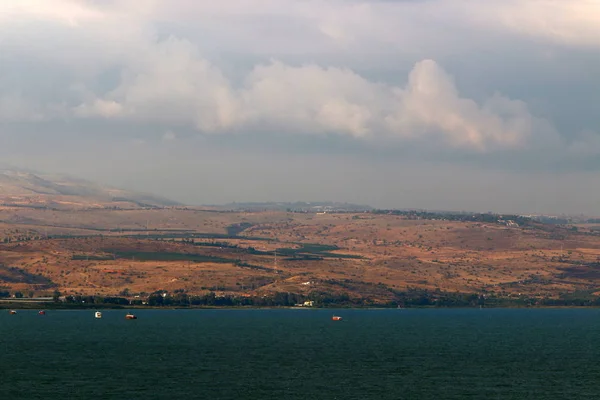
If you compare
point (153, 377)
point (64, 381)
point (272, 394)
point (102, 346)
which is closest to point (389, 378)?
point (272, 394)

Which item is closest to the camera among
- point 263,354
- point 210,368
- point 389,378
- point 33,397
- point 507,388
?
point 33,397

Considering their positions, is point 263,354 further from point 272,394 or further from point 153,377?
point 272,394

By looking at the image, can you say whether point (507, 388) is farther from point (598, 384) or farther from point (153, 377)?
point (153, 377)

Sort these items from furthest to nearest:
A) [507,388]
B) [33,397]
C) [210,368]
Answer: [210,368] → [507,388] → [33,397]

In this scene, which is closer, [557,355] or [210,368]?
[210,368]

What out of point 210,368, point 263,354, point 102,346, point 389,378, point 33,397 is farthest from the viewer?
point 102,346

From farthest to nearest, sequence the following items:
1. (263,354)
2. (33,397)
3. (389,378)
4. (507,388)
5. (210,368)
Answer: (263,354) < (210,368) < (389,378) < (507,388) < (33,397)

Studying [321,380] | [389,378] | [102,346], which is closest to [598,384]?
[389,378]

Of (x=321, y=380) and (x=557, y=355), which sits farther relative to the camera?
(x=557, y=355)
